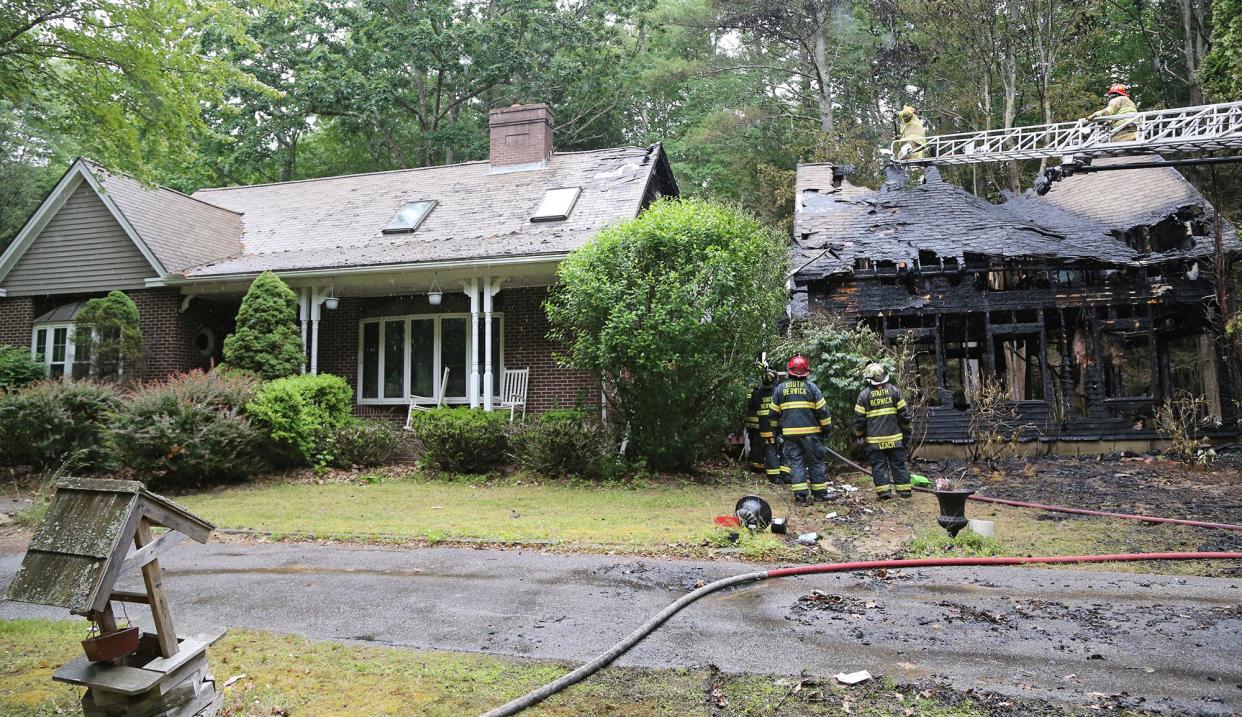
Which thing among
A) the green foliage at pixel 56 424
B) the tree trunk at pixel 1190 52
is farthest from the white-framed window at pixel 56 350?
the tree trunk at pixel 1190 52

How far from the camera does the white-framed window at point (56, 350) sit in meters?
15.2

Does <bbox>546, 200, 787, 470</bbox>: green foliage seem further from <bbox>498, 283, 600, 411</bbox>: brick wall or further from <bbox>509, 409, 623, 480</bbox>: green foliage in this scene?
<bbox>498, 283, 600, 411</bbox>: brick wall

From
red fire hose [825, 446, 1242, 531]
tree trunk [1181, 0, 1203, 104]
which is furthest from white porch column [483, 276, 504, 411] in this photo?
tree trunk [1181, 0, 1203, 104]

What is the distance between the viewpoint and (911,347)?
43.5 feet

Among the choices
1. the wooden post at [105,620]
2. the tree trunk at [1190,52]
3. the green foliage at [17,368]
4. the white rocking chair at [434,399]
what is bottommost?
the wooden post at [105,620]

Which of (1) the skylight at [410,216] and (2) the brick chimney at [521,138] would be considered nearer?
(1) the skylight at [410,216]

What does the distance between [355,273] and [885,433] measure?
9.45 m

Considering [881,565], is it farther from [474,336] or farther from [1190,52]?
[1190,52]

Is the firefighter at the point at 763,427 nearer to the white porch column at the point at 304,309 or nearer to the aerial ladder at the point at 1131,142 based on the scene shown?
the aerial ladder at the point at 1131,142

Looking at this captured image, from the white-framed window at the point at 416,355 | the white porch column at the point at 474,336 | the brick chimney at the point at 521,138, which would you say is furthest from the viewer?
the brick chimney at the point at 521,138

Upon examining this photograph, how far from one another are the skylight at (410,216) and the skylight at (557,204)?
2486 millimetres

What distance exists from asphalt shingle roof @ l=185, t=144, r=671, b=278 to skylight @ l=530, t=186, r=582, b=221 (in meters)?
0.15

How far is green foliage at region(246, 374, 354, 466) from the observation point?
11656mm

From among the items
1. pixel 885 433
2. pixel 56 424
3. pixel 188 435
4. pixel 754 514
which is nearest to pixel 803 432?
pixel 885 433
